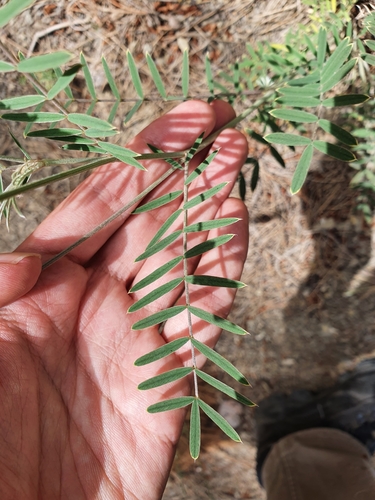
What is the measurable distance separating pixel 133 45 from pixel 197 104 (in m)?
1.40

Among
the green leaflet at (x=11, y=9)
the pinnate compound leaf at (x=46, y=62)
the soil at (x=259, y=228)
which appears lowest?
the soil at (x=259, y=228)

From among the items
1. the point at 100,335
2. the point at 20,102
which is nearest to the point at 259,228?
the point at 100,335

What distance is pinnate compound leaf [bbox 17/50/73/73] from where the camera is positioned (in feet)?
3.01

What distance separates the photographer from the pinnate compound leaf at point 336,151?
1181mm

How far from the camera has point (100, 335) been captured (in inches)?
67.3

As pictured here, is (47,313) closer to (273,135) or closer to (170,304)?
(170,304)

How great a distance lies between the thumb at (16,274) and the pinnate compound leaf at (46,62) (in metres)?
0.62

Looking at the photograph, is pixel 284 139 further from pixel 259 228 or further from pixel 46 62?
pixel 259 228

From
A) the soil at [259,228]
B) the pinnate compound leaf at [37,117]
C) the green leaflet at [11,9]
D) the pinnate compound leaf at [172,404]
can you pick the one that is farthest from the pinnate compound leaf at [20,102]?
the soil at [259,228]

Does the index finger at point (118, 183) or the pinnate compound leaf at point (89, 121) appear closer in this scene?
the pinnate compound leaf at point (89, 121)

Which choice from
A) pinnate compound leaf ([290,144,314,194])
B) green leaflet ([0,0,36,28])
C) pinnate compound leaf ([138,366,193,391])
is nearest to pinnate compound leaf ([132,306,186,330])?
pinnate compound leaf ([138,366,193,391])

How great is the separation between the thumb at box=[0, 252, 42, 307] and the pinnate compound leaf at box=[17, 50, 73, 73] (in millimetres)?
616

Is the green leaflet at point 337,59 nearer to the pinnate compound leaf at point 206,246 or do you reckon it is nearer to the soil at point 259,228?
the pinnate compound leaf at point 206,246

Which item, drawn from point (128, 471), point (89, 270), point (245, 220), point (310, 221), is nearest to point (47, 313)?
point (89, 270)
